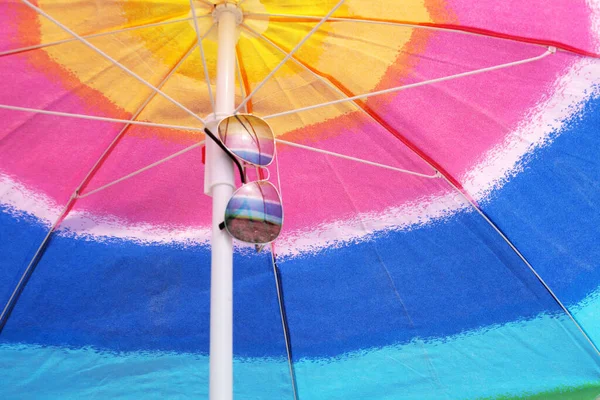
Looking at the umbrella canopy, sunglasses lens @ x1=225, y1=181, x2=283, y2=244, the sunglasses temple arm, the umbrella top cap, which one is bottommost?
sunglasses lens @ x1=225, y1=181, x2=283, y2=244

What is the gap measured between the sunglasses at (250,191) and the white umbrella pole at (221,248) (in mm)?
45

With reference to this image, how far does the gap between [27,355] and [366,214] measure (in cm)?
107

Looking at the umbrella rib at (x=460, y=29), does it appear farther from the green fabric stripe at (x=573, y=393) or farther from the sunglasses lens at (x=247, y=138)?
the green fabric stripe at (x=573, y=393)

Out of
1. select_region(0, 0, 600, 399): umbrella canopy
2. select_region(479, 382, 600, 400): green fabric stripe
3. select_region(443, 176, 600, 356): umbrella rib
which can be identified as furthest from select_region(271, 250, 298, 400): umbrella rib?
select_region(479, 382, 600, 400): green fabric stripe

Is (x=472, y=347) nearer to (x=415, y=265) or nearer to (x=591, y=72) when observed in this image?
(x=415, y=265)

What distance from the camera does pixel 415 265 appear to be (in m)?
2.26

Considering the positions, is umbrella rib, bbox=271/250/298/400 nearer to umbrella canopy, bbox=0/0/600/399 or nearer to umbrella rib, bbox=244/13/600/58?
umbrella canopy, bbox=0/0/600/399

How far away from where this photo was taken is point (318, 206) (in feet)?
7.59

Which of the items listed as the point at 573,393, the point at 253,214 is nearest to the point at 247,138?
the point at 253,214

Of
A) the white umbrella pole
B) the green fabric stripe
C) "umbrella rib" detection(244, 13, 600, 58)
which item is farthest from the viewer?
the green fabric stripe

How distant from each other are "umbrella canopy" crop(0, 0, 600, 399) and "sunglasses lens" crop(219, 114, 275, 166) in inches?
11.4

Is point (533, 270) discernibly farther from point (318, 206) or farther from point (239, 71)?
point (239, 71)

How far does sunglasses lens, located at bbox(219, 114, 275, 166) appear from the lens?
167cm

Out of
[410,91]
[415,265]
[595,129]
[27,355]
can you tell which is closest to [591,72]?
[595,129]
